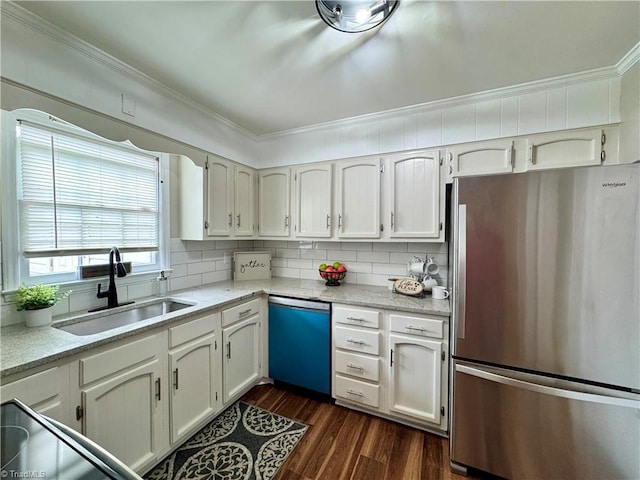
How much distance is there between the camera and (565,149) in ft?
5.64

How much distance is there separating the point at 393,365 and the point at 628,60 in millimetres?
2322

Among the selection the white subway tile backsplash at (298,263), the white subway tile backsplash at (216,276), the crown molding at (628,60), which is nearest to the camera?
the crown molding at (628,60)

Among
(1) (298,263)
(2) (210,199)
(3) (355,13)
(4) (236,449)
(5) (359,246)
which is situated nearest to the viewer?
(3) (355,13)

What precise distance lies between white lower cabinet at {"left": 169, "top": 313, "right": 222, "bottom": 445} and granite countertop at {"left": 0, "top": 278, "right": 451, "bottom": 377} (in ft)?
0.34

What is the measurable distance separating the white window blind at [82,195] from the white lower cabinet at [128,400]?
818 mm

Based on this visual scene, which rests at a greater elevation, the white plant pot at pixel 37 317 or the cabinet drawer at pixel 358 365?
the white plant pot at pixel 37 317

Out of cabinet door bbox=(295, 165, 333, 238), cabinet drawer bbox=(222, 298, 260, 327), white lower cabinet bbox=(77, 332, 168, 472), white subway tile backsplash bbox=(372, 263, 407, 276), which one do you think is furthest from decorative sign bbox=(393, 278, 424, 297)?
white lower cabinet bbox=(77, 332, 168, 472)

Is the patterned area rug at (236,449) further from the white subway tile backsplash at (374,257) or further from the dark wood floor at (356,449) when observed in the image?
the white subway tile backsplash at (374,257)

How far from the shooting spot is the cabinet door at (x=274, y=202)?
265 cm

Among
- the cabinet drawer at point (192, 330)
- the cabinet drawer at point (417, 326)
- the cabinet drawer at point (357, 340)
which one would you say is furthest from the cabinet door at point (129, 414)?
the cabinet drawer at point (417, 326)

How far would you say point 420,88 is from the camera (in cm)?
181

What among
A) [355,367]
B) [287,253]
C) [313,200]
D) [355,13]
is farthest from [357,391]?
[355,13]

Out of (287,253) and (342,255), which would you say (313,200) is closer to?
(342,255)

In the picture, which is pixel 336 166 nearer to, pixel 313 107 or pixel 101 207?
pixel 313 107
